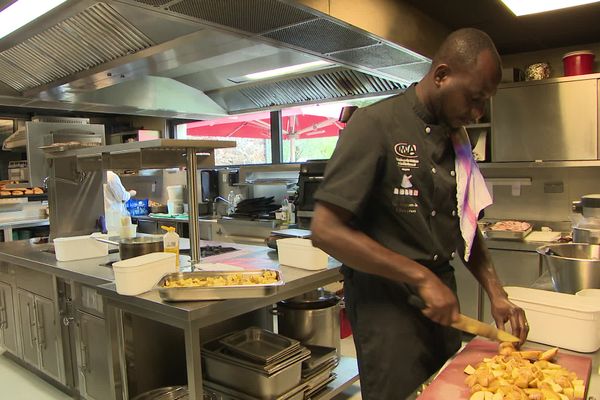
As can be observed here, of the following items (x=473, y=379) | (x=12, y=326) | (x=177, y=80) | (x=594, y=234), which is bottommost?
(x=12, y=326)

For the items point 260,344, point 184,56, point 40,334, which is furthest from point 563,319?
point 40,334

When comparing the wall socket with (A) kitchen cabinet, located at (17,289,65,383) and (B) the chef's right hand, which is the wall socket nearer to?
(B) the chef's right hand

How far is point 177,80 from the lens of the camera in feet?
19.6

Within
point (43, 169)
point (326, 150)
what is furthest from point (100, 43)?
point (326, 150)

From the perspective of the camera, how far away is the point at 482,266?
1587mm

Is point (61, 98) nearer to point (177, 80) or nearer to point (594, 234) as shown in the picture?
point (177, 80)

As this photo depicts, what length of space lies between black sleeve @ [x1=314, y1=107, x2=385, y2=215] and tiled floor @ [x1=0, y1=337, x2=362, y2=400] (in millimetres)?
2221

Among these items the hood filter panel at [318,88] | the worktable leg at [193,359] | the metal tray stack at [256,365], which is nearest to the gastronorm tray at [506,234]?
the hood filter panel at [318,88]

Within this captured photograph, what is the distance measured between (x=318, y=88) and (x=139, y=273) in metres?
3.55

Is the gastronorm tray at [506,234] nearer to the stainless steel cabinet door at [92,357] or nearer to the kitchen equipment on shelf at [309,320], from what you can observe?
the kitchen equipment on shelf at [309,320]

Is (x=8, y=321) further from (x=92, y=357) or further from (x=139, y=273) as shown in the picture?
(x=139, y=273)

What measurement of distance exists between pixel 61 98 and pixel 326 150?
3023mm

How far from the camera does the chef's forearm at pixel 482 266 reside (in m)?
1.54

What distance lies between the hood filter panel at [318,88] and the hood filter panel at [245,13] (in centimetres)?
224
